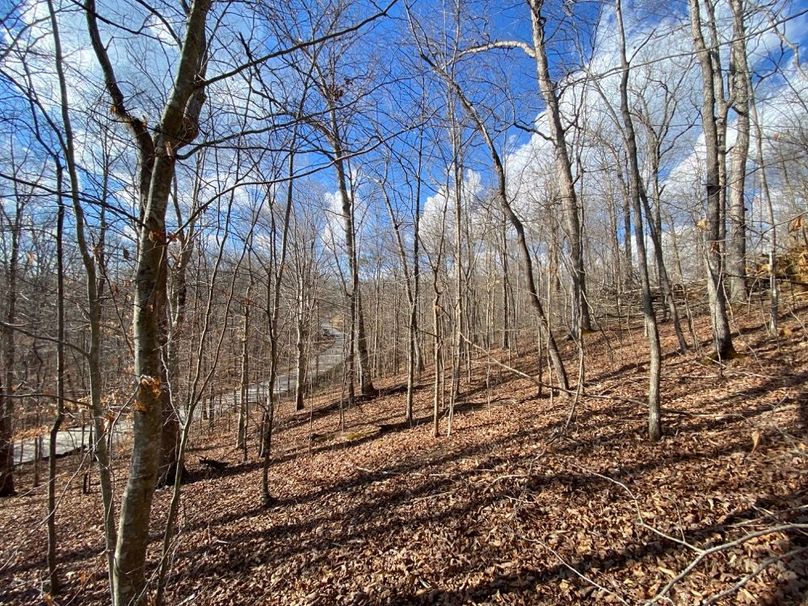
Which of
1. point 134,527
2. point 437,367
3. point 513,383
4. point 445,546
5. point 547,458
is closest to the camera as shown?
point 134,527

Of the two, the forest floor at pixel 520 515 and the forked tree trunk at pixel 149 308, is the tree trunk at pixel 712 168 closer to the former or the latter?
the forest floor at pixel 520 515

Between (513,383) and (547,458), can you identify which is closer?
(547,458)

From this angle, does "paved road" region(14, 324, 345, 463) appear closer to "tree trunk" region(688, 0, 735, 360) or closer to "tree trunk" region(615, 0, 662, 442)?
"tree trunk" region(615, 0, 662, 442)

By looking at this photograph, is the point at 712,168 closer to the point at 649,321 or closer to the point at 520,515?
the point at 649,321

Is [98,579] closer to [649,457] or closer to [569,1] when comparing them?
[649,457]

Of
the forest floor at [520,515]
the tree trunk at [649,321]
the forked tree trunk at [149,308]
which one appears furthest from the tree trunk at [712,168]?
the forked tree trunk at [149,308]

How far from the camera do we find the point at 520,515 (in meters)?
3.86

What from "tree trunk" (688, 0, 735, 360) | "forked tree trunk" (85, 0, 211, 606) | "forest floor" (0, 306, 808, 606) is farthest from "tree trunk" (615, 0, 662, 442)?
"forked tree trunk" (85, 0, 211, 606)

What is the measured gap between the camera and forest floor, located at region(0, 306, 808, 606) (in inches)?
115

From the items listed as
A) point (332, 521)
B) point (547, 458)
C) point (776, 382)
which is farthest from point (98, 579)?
point (776, 382)

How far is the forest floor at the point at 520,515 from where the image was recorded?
2.93 m

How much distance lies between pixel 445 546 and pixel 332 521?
154 cm

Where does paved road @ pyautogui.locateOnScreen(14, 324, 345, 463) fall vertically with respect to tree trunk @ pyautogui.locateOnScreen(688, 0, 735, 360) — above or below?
below

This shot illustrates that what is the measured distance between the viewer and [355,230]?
427 inches
